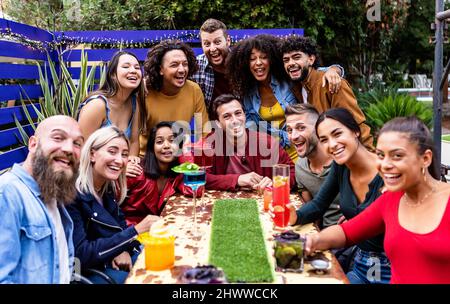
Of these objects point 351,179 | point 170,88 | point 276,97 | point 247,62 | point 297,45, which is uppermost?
point 297,45

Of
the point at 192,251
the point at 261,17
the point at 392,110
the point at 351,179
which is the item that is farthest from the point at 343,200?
the point at 261,17

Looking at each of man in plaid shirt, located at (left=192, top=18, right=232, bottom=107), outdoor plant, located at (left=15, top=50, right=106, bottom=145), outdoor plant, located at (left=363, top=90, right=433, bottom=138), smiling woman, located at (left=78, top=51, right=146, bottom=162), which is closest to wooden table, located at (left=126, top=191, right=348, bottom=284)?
smiling woman, located at (left=78, top=51, right=146, bottom=162)

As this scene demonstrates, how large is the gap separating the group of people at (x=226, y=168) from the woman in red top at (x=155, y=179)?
0.03 feet

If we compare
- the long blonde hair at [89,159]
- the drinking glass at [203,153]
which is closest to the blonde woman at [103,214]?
the long blonde hair at [89,159]

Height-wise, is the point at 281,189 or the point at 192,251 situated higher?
the point at 281,189

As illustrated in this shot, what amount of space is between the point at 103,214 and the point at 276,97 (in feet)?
7.00

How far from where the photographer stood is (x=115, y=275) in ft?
8.00

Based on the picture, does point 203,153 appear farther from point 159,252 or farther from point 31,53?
point 31,53

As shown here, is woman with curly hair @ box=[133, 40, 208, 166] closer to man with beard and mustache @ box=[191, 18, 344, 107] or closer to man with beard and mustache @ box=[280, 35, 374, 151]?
man with beard and mustache @ box=[191, 18, 344, 107]

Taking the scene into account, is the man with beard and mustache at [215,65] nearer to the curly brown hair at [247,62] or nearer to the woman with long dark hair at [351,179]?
the curly brown hair at [247,62]

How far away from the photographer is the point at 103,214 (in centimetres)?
255

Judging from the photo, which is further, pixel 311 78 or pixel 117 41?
pixel 117 41
